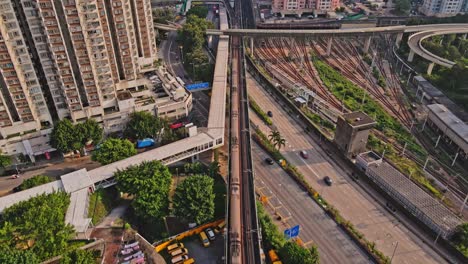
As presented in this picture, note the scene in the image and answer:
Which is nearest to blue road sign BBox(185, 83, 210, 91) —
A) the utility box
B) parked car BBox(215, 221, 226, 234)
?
the utility box

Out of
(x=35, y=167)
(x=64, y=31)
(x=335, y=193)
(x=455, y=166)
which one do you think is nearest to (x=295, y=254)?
(x=335, y=193)

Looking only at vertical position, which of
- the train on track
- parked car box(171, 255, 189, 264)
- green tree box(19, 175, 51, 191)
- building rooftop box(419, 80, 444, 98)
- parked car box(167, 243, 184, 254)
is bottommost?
parked car box(171, 255, 189, 264)

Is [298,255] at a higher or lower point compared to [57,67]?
lower

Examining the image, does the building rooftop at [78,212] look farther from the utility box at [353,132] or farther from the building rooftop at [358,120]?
the building rooftop at [358,120]

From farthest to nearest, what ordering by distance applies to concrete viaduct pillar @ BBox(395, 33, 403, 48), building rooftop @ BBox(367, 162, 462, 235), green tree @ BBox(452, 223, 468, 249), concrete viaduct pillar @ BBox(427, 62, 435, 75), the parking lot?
concrete viaduct pillar @ BBox(395, 33, 403, 48) < concrete viaduct pillar @ BBox(427, 62, 435, 75) < building rooftop @ BBox(367, 162, 462, 235) < the parking lot < green tree @ BBox(452, 223, 468, 249)

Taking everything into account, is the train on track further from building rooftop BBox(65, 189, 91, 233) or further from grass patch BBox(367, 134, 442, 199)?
building rooftop BBox(65, 189, 91, 233)

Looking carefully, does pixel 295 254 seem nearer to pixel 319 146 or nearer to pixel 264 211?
pixel 264 211

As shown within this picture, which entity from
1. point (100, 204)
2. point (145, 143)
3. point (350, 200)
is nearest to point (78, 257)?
point (100, 204)

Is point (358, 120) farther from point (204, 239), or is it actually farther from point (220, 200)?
point (204, 239)
